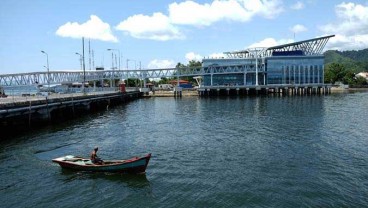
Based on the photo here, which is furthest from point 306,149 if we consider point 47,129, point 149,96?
point 149,96

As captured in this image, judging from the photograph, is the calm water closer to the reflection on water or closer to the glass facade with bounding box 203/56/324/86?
the reflection on water

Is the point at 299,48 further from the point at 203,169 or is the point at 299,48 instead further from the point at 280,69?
the point at 203,169

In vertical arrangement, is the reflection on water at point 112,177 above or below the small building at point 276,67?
below

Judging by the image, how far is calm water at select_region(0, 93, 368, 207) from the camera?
2222cm

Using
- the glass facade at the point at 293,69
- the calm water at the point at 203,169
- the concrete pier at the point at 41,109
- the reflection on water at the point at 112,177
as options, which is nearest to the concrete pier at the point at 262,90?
the glass facade at the point at 293,69

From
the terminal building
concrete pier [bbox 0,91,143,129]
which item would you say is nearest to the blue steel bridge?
the terminal building

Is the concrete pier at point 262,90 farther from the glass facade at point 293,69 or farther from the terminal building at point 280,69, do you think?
the glass facade at point 293,69

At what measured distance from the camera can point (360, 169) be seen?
90.0ft

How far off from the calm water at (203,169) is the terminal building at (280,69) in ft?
333

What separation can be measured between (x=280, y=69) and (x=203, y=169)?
128m

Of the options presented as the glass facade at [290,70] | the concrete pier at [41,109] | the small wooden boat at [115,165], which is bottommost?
the small wooden boat at [115,165]

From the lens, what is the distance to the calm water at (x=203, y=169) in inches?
875

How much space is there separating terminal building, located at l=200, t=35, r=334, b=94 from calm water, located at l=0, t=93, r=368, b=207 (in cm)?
10163

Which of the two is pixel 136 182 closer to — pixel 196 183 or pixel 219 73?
pixel 196 183
